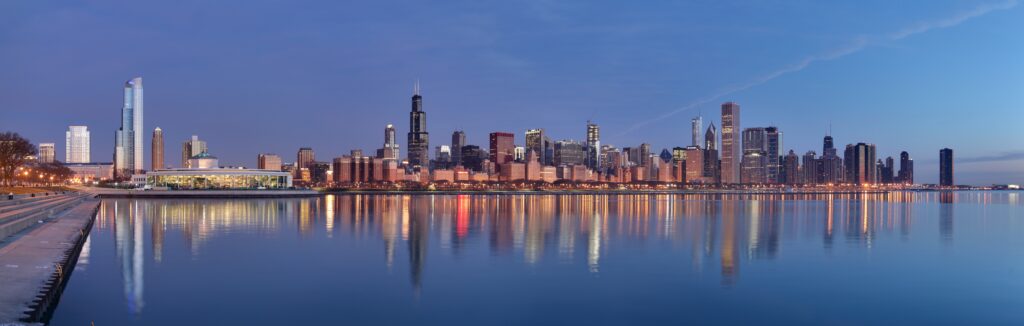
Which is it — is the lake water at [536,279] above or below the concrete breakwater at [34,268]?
below

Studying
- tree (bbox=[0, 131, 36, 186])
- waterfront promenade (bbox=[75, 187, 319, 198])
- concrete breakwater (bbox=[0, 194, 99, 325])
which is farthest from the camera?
waterfront promenade (bbox=[75, 187, 319, 198])

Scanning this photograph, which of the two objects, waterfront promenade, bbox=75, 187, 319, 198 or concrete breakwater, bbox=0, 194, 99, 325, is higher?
concrete breakwater, bbox=0, 194, 99, 325

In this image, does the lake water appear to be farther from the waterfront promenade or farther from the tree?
the waterfront promenade

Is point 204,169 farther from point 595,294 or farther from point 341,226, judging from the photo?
point 595,294

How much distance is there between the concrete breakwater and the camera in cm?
1683

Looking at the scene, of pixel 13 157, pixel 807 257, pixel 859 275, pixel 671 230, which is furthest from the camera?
pixel 13 157

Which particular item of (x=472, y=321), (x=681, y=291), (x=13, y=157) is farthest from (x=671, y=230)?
(x=13, y=157)

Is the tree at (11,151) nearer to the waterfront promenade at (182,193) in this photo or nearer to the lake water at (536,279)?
the waterfront promenade at (182,193)

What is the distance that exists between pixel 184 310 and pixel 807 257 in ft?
84.4

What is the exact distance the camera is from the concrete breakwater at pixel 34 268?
16.8 metres

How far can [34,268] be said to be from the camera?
22.0 m

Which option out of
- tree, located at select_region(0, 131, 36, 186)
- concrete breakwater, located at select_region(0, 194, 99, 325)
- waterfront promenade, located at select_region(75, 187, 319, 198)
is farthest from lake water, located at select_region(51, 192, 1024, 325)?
waterfront promenade, located at select_region(75, 187, 319, 198)

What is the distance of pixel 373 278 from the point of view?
82.6 ft

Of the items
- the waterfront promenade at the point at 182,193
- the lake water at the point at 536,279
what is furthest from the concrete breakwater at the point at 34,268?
the waterfront promenade at the point at 182,193
